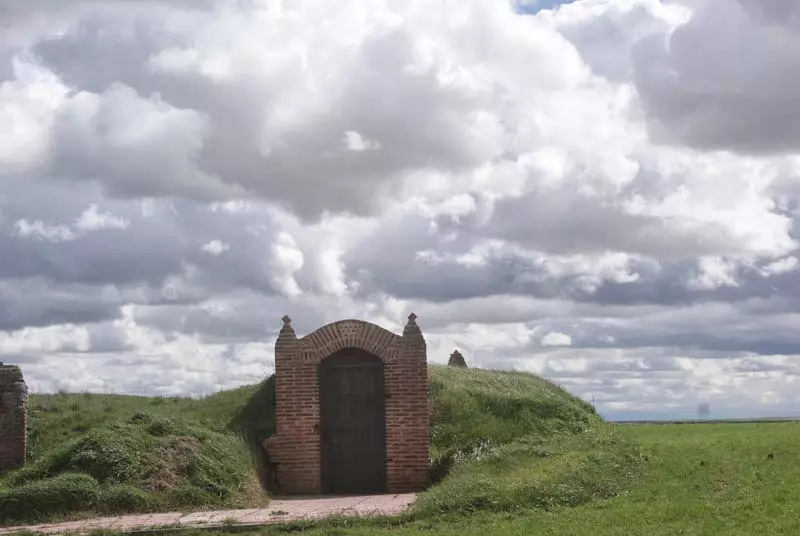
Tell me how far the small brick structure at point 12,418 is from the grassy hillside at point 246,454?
1.18ft

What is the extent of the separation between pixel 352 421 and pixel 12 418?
22.7 feet

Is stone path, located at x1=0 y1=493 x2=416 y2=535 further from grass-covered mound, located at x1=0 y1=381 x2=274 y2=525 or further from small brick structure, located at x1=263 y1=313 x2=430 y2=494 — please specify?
small brick structure, located at x1=263 y1=313 x2=430 y2=494

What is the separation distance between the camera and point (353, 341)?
21.4 m

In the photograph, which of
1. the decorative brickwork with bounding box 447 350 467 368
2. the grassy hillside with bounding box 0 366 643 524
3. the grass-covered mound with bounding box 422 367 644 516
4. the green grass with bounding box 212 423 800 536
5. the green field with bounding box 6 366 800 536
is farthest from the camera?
the decorative brickwork with bounding box 447 350 467 368

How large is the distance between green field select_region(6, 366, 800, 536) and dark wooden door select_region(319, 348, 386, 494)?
4.06 ft

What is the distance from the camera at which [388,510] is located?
679 inches

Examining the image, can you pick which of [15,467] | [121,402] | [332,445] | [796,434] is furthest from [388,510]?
[796,434]

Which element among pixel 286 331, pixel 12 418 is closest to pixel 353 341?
pixel 286 331

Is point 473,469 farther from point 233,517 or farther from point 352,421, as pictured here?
point 233,517

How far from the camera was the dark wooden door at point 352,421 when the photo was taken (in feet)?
71.4

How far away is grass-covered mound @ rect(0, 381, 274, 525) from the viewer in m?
17.8

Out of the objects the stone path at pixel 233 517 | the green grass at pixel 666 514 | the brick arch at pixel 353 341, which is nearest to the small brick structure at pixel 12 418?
the stone path at pixel 233 517

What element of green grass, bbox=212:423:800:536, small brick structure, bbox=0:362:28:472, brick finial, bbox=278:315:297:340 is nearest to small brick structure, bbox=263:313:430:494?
brick finial, bbox=278:315:297:340

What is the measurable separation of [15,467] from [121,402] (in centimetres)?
474
